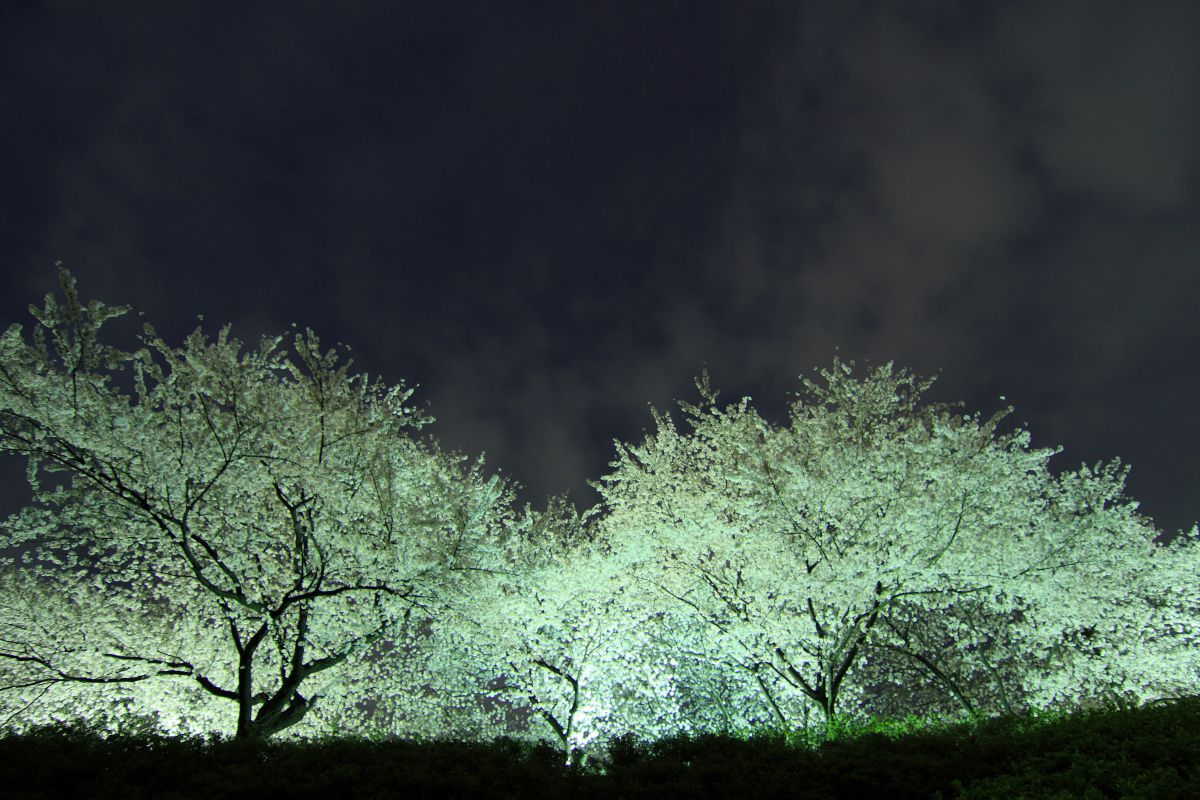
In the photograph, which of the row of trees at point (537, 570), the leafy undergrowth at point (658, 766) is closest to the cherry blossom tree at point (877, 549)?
the row of trees at point (537, 570)

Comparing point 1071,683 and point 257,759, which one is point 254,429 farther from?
point 1071,683

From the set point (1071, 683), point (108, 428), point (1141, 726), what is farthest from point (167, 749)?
point (1071, 683)

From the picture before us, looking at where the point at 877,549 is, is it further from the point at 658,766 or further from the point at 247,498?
the point at 247,498

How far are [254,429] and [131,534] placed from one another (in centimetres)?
368

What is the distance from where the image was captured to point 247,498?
51.2 feet

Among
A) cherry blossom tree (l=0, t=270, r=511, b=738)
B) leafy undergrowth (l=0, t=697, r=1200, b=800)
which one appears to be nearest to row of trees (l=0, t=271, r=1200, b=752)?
cherry blossom tree (l=0, t=270, r=511, b=738)

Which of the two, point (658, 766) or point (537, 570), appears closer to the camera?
point (658, 766)

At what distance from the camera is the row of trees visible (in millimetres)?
13812

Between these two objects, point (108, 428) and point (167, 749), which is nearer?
point (167, 749)

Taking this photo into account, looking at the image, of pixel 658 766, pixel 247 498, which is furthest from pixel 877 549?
pixel 247 498

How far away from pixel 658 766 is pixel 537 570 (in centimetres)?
1309

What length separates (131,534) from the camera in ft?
47.7

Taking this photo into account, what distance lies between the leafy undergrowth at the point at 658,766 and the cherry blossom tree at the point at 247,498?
3.99 metres

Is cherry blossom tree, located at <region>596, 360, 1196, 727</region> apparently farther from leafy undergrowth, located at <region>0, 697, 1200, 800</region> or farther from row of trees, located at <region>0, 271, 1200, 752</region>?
leafy undergrowth, located at <region>0, 697, 1200, 800</region>
